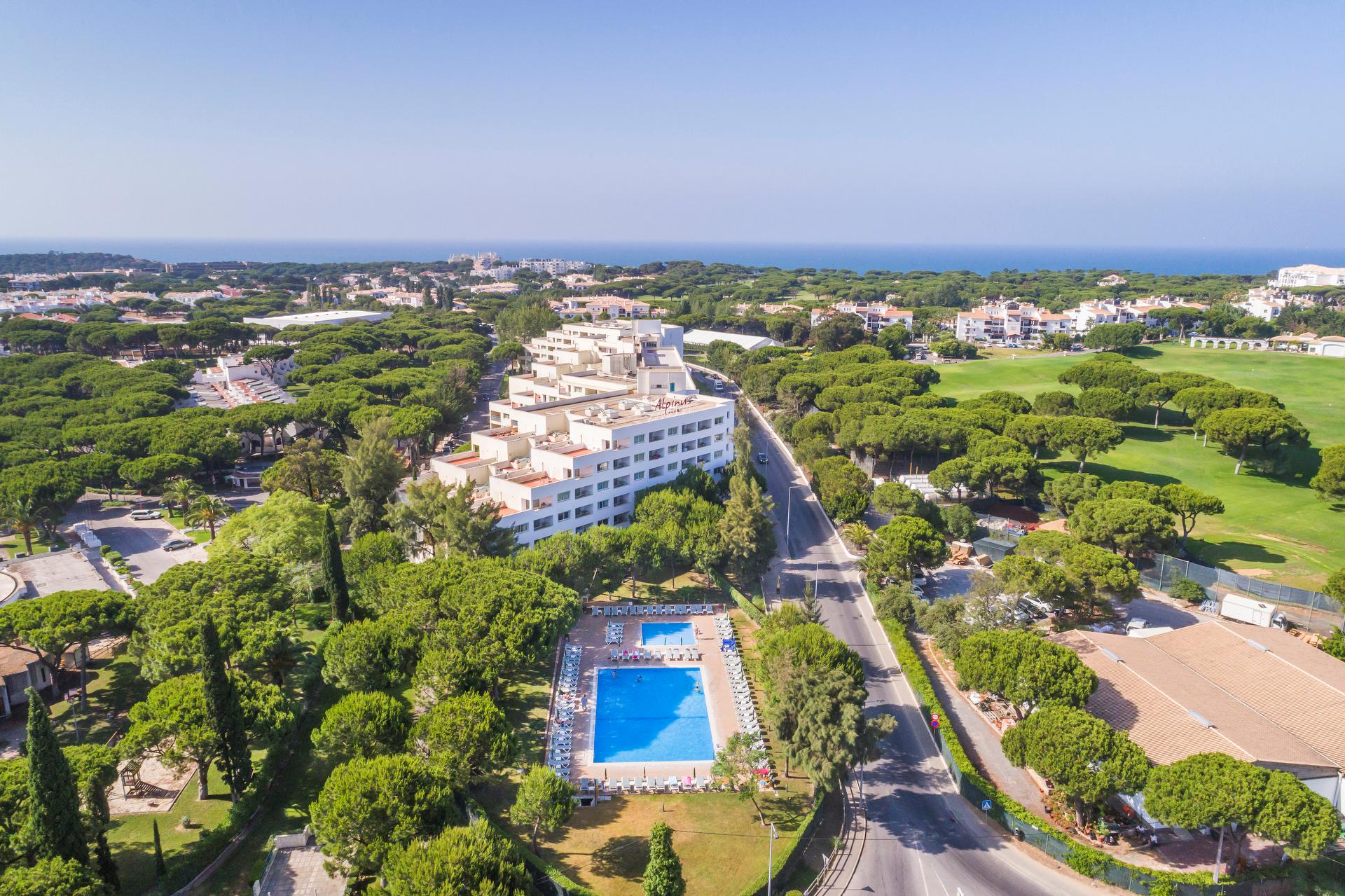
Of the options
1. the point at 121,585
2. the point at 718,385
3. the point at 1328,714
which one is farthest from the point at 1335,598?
the point at 718,385

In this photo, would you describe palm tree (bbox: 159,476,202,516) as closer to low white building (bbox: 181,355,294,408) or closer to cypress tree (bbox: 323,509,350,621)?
low white building (bbox: 181,355,294,408)

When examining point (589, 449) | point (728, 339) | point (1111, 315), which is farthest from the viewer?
point (1111, 315)

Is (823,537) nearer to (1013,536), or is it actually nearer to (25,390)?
(1013,536)

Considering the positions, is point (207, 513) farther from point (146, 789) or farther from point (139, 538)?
point (146, 789)

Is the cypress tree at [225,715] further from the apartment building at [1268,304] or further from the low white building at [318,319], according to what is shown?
the apartment building at [1268,304]

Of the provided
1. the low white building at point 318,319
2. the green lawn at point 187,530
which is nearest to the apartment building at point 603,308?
the low white building at point 318,319

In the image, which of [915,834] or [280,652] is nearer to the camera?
[915,834]

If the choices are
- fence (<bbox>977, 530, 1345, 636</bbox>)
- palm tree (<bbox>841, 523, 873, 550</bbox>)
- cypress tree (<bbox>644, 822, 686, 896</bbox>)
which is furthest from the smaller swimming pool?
fence (<bbox>977, 530, 1345, 636</bbox>)

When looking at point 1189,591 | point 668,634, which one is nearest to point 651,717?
point 668,634
